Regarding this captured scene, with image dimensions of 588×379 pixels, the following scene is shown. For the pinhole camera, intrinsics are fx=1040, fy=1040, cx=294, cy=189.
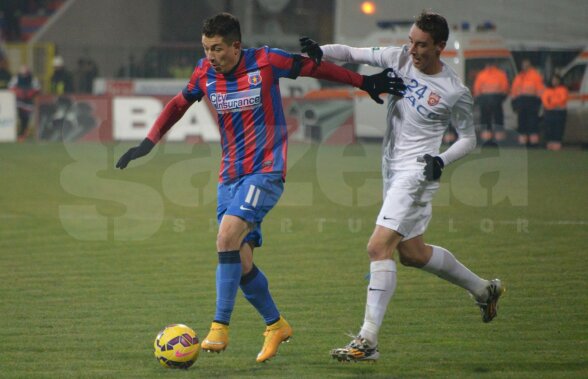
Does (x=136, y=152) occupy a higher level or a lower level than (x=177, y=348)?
higher

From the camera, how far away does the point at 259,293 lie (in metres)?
6.42

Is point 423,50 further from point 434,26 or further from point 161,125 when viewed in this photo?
point 161,125

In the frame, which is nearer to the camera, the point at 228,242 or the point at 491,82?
the point at 228,242

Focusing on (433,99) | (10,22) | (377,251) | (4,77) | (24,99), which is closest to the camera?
(377,251)

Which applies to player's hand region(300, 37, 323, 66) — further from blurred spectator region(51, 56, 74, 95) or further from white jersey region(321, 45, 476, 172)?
blurred spectator region(51, 56, 74, 95)

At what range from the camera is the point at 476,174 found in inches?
699

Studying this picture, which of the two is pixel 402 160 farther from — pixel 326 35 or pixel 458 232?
pixel 326 35

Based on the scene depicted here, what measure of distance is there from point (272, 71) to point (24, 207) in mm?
8197

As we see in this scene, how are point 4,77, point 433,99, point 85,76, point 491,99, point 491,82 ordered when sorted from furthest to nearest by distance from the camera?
point 4,77 → point 85,76 → point 491,99 → point 491,82 → point 433,99

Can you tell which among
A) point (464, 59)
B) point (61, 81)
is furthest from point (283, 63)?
point (61, 81)

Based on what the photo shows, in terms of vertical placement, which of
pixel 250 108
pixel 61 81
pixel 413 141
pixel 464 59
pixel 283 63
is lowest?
pixel 61 81

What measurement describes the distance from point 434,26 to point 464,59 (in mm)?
17659

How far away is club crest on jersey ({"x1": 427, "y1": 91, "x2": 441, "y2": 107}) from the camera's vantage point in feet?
20.9

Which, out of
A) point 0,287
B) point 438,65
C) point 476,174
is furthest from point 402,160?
point 476,174
